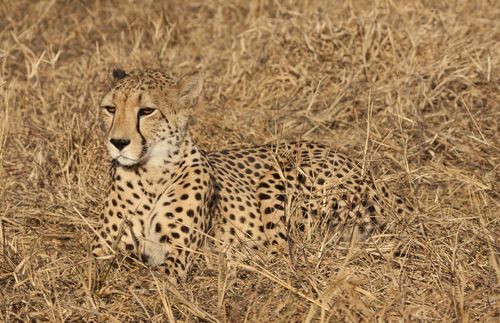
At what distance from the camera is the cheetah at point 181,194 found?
3.94m

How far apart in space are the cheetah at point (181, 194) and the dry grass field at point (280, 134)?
0.43ft

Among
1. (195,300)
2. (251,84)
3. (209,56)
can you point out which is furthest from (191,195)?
(209,56)

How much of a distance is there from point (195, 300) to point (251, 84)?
2478mm

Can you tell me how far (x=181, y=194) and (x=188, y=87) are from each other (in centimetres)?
43

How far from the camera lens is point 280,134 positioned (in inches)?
185

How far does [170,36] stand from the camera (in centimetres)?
655

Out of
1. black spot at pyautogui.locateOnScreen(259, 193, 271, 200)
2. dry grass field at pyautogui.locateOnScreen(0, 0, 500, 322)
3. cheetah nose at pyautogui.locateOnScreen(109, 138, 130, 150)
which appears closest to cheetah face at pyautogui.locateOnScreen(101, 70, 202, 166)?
cheetah nose at pyautogui.locateOnScreen(109, 138, 130, 150)

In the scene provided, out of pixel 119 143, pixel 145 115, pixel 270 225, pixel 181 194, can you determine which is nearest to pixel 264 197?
pixel 270 225

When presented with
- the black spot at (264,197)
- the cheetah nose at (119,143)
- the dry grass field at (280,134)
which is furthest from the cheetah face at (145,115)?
the black spot at (264,197)

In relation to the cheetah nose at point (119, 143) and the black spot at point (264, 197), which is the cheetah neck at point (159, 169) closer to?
the cheetah nose at point (119, 143)

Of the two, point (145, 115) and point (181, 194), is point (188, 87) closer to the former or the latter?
point (145, 115)

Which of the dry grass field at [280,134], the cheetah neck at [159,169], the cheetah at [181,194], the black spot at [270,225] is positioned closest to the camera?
the dry grass field at [280,134]

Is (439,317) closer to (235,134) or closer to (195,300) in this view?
(195,300)

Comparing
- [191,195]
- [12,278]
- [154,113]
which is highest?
[154,113]
